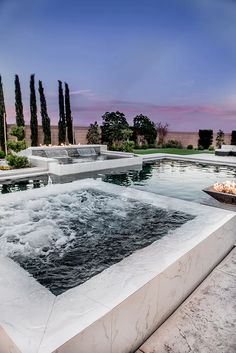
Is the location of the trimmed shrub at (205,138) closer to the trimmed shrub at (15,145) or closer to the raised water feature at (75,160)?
the raised water feature at (75,160)

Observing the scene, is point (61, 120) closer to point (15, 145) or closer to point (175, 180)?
point (15, 145)

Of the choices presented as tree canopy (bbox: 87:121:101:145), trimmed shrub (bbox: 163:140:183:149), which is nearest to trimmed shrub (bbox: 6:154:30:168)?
tree canopy (bbox: 87:121:101:145)

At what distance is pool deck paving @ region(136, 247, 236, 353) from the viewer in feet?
6.84

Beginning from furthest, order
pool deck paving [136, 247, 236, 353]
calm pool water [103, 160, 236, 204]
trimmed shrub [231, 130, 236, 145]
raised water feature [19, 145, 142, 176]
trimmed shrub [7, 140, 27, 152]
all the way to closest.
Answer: trimmed shrub [231, 130, 236, 145] → trimmed shrub [7, 140, 27, 152] → raised water feature [19, 145, 142, 176] → calm pool water [103, 160, 236, 204] → pool deck paving [136, 247, 236, 353]

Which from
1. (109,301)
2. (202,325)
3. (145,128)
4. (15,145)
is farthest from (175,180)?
(145,128)

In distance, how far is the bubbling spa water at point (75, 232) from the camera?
10.3 ft

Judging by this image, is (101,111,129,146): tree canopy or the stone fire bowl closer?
the stone fire bowl

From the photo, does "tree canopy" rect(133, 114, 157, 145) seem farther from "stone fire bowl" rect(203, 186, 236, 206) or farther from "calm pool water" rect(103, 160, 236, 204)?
"stone fire bowl" rect(203, 186, 236, 206)

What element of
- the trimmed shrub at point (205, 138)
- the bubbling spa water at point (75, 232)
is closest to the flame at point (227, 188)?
the bubbling spa water at point (75, 232)

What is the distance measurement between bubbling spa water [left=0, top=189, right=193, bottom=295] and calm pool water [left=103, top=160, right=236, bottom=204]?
284cm

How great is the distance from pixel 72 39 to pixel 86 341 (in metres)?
18.8

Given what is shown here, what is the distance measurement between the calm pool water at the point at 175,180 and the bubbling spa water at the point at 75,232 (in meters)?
2.84

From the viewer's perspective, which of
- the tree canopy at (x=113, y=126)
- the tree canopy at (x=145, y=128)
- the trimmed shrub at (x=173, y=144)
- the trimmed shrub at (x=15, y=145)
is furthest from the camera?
the trimmed shrub at (x=173, y=144)

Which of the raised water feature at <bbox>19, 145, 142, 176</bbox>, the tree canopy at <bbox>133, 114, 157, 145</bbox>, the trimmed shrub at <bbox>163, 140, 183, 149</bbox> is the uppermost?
the tree canopy at <bbox>133, 114, 157, 145</bbox>
